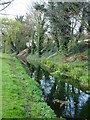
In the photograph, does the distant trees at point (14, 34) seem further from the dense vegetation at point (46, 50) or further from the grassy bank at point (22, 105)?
the grassy bank at point (22, 105)

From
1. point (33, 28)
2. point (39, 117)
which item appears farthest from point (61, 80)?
point (33, 28)

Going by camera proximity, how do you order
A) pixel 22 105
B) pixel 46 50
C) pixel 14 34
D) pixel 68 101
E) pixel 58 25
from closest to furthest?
pixel 22 105, pixel 68 101, pixel 58 25, pixel 46 50, pixel 14 34

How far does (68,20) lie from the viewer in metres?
46.1

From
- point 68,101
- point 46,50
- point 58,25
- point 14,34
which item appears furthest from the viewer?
point 14,34

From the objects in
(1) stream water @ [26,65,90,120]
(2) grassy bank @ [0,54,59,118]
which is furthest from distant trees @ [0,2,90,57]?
(2) grassy bank @ [0,54,59,118]

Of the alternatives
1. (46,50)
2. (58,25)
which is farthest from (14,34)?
(58,25)

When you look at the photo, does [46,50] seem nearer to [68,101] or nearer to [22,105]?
[68,101]

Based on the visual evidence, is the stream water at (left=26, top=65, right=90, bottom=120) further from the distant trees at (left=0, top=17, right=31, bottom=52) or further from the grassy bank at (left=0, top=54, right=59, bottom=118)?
the distant trees at (left=0, top=17, right=31, bottom=52)

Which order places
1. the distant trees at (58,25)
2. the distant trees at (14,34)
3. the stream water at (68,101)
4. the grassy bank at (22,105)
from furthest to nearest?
the distant trees at (14,34)
the distant trees at (58,25)
the stream water at (68,101)
the grassy bank at (22,105)

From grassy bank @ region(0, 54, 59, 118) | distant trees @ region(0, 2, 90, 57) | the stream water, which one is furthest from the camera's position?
distant trees @ region(0, 2, 90, 57)

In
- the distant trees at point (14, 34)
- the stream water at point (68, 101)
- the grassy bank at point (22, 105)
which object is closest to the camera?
the grassy bank at point (22, 105)

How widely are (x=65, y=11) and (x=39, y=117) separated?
3169cm

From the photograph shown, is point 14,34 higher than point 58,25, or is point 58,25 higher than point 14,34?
point 14,34

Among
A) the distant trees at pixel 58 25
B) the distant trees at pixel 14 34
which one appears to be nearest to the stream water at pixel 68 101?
the distant trees at pixel 58 25
